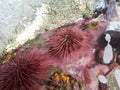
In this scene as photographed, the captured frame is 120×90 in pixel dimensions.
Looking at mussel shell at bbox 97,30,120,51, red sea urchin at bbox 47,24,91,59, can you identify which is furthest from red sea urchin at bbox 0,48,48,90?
mussel shell at bbox 97,30,120,51

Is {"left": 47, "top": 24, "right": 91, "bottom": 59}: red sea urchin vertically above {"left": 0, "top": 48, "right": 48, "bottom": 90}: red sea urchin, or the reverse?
{"left": 47, "top": 24, "right": 91, "bottom": 59}: red sea urchin

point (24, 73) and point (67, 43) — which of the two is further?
point (67, 43)

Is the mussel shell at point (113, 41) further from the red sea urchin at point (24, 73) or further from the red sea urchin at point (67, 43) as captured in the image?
the red sea urchin at point (24, 73)

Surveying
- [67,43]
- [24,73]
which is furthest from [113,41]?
[24,73]

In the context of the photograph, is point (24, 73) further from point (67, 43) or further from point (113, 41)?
point (113, 41)

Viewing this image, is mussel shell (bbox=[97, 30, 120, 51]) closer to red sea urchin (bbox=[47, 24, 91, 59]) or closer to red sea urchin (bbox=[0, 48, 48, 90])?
red sea urchin (bbox=[47, 24, 91, 59])
